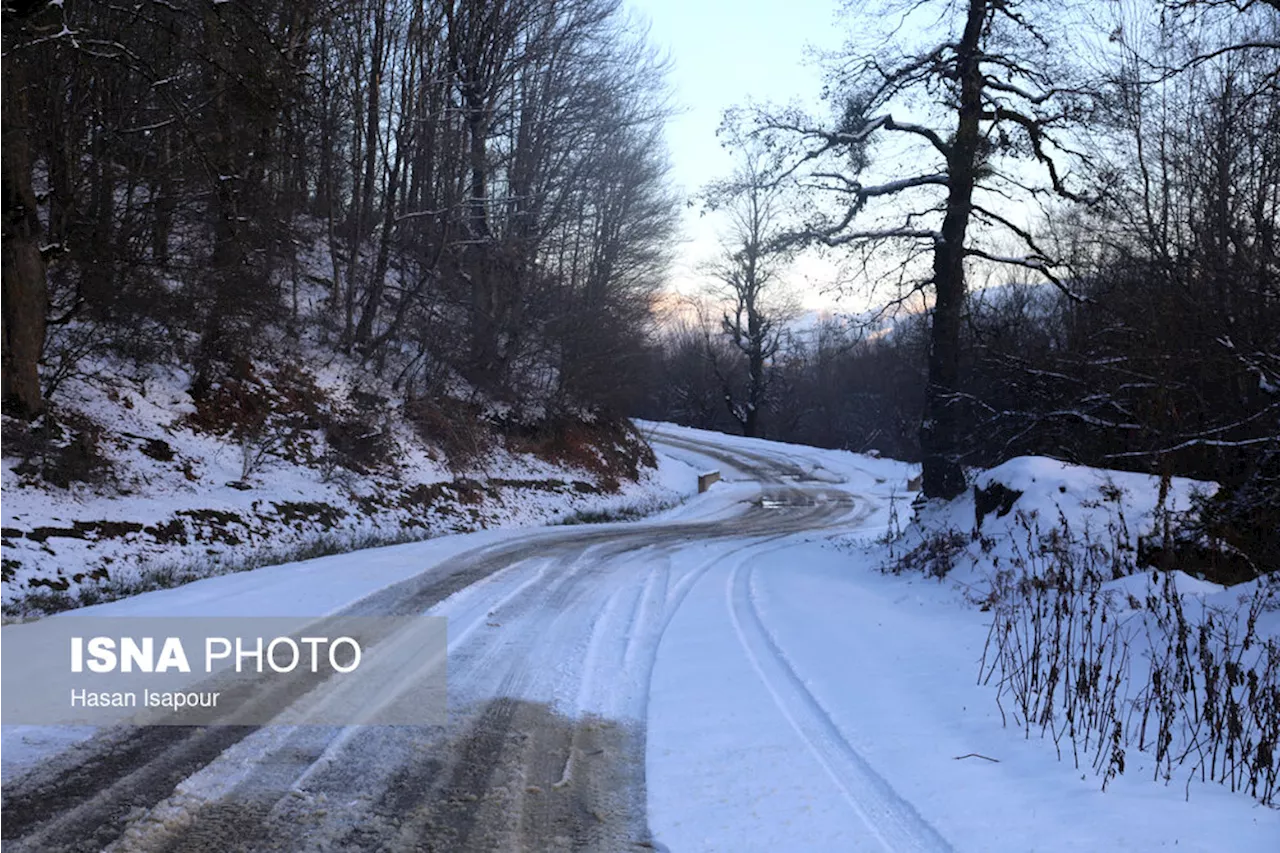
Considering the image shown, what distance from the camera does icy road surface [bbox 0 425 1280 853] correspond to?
154 inches

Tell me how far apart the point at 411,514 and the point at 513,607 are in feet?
28.9

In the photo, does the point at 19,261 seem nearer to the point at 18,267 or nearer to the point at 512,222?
the point at 18,267

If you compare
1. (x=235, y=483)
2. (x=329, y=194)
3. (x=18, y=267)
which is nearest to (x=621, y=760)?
(x=18, y=267)

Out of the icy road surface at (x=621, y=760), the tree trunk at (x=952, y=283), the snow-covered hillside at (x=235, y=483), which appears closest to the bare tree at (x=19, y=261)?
the snow-covered hillside at (x=235, y=483)

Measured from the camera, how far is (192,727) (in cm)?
496

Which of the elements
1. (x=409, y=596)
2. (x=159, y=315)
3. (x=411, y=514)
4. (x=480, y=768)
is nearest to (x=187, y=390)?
(x=159, y=315)

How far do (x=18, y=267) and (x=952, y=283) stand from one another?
42.1 feet

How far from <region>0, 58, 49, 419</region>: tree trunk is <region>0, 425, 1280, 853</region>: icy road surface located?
4.81 m

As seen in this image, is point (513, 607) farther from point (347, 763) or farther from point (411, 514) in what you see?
point (411, 514)

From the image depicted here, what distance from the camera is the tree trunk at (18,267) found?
10.7 m

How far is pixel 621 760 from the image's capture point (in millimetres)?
4949

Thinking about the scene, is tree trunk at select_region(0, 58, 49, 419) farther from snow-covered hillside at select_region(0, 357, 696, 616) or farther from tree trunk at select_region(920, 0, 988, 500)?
tree trunk at select_region(920, 0, 988, 500)

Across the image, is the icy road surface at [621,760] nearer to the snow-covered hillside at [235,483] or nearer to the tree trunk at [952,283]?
the snow-covered hillside at [235,483]

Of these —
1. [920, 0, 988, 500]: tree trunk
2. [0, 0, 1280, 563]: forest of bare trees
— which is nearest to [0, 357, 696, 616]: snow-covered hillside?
[0, 0, 1280, 563]: forest of bare trees
